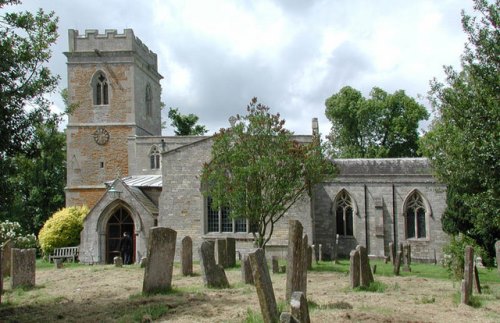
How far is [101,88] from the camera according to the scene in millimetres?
39906

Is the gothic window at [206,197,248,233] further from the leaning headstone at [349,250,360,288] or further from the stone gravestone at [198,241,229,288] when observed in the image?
the leaning headstone at [349,250,360,288]

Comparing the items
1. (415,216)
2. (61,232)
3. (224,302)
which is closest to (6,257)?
(224,302)

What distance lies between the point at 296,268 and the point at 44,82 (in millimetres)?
6969

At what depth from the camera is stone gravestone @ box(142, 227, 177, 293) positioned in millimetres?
14219

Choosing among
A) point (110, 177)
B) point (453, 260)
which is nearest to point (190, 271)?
point (453, 260)

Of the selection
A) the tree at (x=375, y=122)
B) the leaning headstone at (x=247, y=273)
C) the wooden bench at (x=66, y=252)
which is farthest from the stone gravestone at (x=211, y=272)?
the tree at (x=375, y=122)

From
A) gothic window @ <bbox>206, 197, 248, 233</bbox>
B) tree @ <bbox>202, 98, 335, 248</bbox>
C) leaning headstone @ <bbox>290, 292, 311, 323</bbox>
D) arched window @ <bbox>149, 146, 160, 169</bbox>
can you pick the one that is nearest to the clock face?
arched window @ <bbox>149, 146, 160, 169</bbox>

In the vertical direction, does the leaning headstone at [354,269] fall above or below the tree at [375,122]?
below

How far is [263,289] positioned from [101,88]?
3234 cm

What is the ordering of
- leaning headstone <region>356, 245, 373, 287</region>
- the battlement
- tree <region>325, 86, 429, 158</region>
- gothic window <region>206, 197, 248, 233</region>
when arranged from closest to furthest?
leaning headstone <region>356, 245, 373, 287</region> < gothic window <region>206, 197, 248, 233</region> < the battlement < tree <region>325, 86, 429, 158</region>

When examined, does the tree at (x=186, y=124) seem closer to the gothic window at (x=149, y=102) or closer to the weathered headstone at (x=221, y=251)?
the gothic window at (x=149, y=102)

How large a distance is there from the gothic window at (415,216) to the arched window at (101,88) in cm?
2050

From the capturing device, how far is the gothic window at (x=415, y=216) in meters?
33.9

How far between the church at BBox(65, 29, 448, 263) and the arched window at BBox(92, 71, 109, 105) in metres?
0.07
